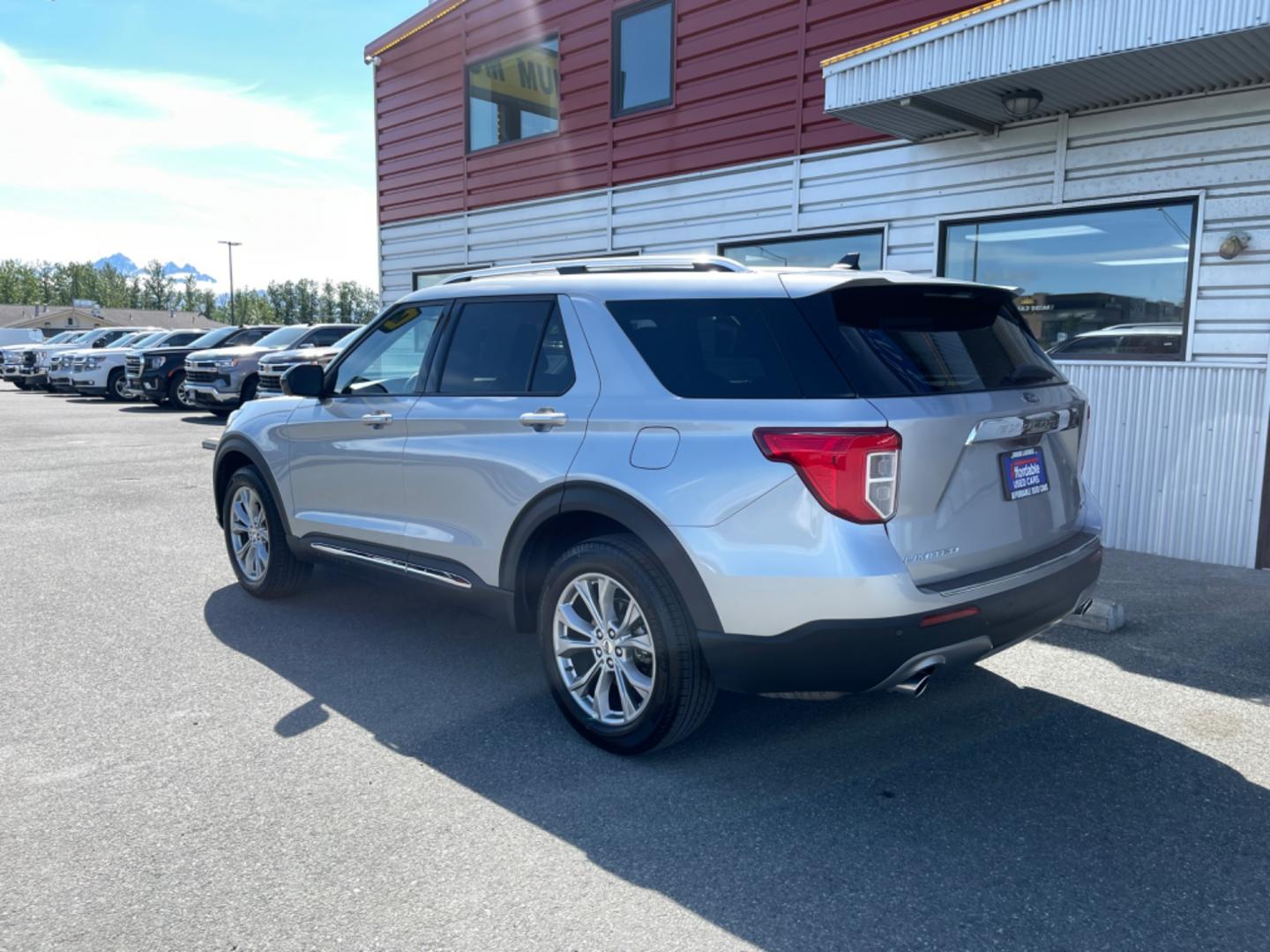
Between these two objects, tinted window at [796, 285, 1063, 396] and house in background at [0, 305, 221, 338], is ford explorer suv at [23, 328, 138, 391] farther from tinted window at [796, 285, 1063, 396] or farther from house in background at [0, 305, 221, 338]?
house in background at [0, 305, 221, 338]

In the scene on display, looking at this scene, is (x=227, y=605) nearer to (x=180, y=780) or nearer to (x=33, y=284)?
(x=180, y=780)

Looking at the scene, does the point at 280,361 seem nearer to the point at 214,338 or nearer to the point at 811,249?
the point at 214,338

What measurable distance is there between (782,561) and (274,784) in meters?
1.88

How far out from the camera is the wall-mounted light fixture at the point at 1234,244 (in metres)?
6.49

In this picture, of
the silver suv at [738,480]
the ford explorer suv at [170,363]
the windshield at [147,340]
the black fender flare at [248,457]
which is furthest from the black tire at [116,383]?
the silver suv at [738,480]

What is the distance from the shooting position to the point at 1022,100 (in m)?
6.83

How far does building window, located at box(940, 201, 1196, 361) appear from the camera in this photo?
6945 millimetres

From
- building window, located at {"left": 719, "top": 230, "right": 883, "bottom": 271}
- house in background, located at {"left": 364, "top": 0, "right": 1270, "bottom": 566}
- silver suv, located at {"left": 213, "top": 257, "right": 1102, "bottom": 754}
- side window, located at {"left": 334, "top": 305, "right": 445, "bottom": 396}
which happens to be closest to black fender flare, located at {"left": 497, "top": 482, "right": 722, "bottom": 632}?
silver suv, located at {"left": 213, "top": 257, "right": 1102, "bottom": 754}

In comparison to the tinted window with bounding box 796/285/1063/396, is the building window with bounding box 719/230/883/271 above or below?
above

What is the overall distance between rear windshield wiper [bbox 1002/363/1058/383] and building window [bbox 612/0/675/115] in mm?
7361

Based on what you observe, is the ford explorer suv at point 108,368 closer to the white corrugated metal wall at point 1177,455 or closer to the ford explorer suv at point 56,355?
the ford explorer suv at point 56,355

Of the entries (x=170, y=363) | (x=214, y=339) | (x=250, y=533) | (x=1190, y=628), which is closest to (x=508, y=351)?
(x=250, y=533)

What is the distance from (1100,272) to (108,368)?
836 inches

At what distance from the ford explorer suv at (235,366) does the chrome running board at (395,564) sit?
11783 millimetres
